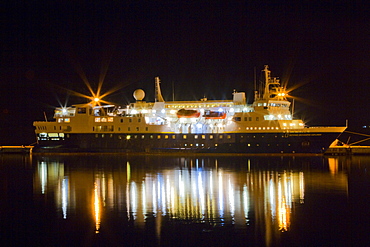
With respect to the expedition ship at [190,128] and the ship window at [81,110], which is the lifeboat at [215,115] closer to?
the expedition ship at [190,128]

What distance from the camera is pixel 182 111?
4350 centimetres

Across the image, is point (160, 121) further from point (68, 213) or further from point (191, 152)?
point (68, 213)

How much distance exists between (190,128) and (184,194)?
2481 cm

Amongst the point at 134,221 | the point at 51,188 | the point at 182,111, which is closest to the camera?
the point at 134,221

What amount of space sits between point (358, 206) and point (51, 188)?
13.6 meters

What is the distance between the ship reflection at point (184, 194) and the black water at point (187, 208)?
4cm

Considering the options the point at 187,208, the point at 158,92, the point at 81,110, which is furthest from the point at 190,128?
the point at 187,208

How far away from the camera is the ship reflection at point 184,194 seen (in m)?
14.2

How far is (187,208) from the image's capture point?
15672mm

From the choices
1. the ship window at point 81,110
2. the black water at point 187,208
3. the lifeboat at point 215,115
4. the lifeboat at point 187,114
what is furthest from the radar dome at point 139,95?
the black water at point 187,208

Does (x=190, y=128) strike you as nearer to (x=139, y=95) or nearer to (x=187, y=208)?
(x=139, y=95)

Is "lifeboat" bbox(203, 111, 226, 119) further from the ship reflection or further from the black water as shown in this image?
the black water

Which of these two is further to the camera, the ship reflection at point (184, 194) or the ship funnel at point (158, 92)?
the ship funnel at point (158, 92)

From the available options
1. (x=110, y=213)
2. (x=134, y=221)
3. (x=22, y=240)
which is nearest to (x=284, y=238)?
(x=134, y=221)
